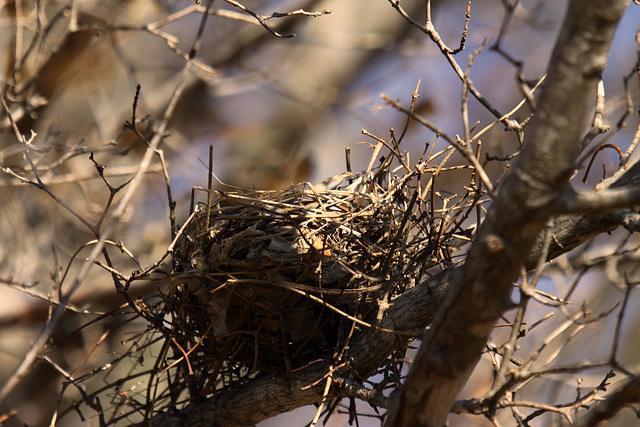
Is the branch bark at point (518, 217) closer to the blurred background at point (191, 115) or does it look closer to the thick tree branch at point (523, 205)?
the thick tree branch at point (523, 205)

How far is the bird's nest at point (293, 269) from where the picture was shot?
164 cm

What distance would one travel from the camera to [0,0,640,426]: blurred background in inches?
177

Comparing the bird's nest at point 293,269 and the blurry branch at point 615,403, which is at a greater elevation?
the bird's nest at point 293,269

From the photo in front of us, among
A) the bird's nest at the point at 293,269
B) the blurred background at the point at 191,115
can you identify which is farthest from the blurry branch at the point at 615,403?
the blurred background at the point at 191,115

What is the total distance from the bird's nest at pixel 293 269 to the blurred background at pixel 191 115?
2.63 metres

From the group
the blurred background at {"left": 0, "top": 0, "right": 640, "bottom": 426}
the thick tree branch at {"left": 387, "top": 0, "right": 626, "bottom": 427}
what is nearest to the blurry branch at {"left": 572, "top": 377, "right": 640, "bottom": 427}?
the thick tree branch at {"left": 387, "top": 0, "right": 626, "bottom": 427}

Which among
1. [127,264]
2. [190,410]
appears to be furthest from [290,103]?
[190,410]

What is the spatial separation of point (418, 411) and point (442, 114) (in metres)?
4.67

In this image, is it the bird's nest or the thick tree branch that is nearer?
the thick tree branch

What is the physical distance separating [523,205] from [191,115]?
16.2 feet

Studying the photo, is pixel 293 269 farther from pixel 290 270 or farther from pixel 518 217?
pixel 518 217

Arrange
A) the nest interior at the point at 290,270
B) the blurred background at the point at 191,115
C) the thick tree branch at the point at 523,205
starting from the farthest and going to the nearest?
the blurred background at the point at 191,115
the nest interior at the point at 290,270
the thick tree branch at the point at 523,205

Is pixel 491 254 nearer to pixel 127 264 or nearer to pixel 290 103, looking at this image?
pixel 127 264

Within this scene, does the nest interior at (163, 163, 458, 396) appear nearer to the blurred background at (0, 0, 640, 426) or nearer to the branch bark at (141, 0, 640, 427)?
the branch bark at (141, 0, 640, 427)
